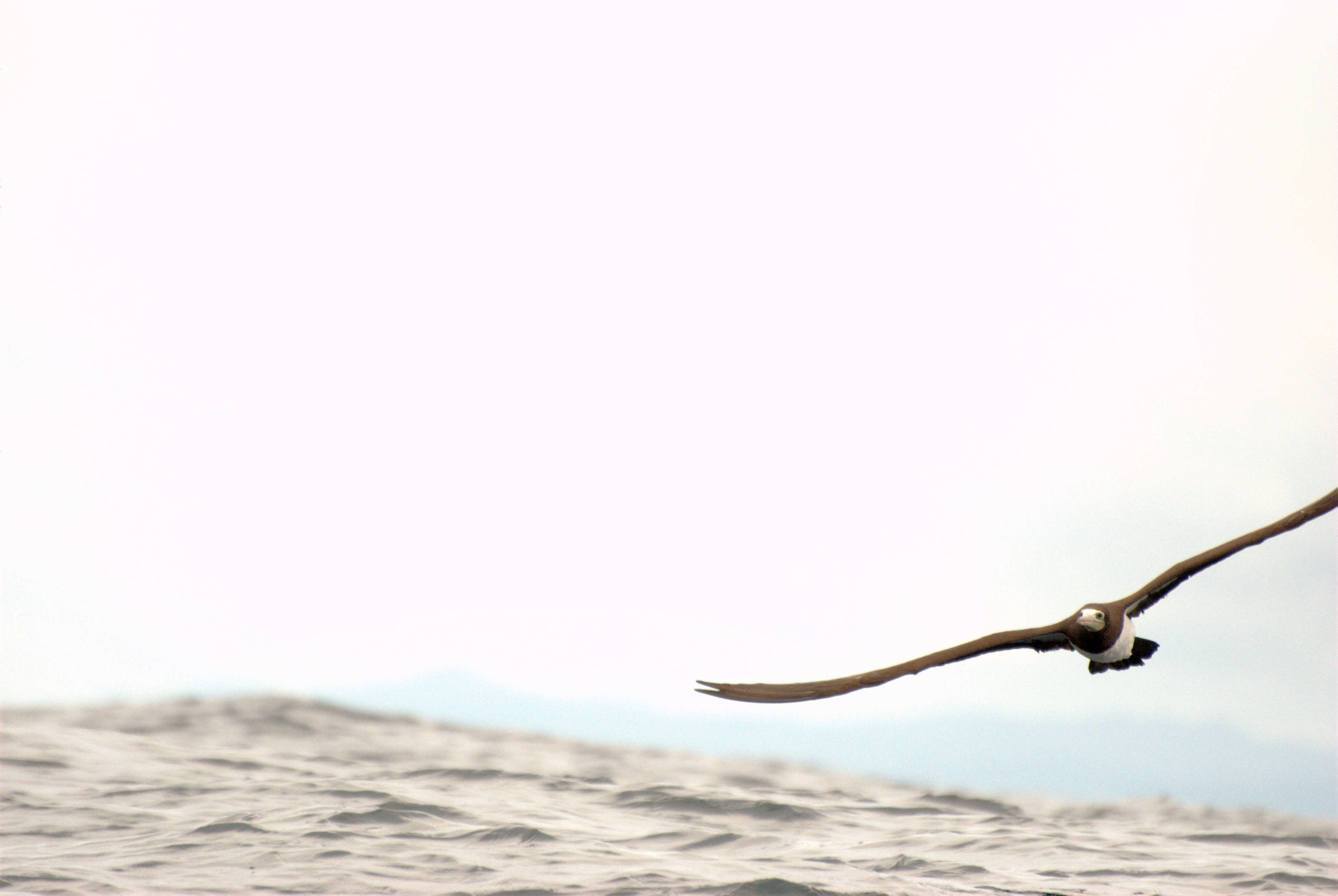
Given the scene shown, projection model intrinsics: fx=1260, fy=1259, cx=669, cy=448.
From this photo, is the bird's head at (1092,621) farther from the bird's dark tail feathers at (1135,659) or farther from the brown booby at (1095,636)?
the bird's dark tail feathers at (1135,659)

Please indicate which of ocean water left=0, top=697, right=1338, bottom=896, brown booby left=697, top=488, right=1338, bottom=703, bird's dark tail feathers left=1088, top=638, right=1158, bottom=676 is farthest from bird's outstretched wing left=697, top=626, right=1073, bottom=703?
ocean water left=0, top=697, right=1338, bottom=896

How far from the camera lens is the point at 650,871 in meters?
11.0

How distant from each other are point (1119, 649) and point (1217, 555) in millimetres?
889

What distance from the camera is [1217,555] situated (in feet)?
27.3

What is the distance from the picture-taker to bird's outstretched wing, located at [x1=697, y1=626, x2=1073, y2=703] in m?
7.53

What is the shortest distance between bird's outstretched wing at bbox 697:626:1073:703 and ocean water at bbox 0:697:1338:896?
10.8 ft

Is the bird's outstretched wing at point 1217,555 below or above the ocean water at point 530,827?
above

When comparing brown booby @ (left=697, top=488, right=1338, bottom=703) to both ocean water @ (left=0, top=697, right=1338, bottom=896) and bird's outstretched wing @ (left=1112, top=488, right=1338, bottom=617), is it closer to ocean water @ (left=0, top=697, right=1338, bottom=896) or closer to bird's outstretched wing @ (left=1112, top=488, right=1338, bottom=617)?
bird's outstretched wing @ (left=1112, top=488, right=1338, bottom=617)

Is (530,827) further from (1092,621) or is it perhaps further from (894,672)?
(1092,621)

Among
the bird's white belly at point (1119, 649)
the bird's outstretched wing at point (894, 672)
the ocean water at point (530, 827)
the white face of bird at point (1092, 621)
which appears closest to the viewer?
the bird's outstretched wing at point (894, 672)

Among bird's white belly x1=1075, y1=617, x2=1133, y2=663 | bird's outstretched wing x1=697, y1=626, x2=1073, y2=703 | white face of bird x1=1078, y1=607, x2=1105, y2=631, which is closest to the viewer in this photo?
bird's outstretched wing x1=697, y1=626, x2=1073, y2=703

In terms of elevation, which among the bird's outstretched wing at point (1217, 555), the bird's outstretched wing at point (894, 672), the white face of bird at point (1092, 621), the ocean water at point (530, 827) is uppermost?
the bird's outstretched wing at point (1217, 555)

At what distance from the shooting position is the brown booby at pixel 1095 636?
7.74 meters

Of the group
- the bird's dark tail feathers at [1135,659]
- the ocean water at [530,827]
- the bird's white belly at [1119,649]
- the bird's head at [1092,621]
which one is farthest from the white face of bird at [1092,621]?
the ocean water at [530,827]
